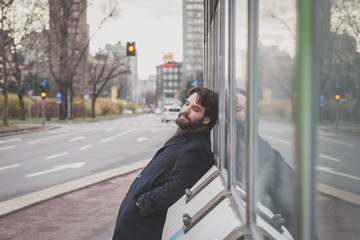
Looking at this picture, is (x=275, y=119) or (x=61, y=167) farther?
(x=61, y=167)

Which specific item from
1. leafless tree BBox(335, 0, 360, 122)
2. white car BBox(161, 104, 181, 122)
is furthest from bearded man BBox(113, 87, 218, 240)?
white car BBox(161, 104, 181, 122)

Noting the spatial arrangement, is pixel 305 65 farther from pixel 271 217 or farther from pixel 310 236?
pixel 271 217

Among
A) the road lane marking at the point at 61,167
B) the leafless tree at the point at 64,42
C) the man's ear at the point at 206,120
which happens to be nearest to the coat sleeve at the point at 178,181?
the man's ear at the point at 206,120

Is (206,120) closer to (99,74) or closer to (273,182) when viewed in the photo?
(273,182)

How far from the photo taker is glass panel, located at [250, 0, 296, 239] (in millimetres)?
1370

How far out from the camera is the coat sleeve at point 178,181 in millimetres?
2527

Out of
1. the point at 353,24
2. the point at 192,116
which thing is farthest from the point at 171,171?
the point at 353,24

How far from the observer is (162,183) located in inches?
107

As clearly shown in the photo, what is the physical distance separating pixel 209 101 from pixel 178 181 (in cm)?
58

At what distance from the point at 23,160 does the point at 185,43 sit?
144 metres

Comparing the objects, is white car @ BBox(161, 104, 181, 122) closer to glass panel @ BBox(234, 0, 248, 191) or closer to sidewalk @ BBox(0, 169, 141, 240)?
sidewalk @ BBox(0, 169, 141, 240)

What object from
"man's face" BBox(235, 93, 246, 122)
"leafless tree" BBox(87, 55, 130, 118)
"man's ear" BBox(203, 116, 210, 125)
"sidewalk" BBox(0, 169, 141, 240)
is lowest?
"sidewalk" BBox(0, 169, 141, 240)

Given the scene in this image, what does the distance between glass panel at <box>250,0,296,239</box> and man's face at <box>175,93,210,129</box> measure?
856 mm

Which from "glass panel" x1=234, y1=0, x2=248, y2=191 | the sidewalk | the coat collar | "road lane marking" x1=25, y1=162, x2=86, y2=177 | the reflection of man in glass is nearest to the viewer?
the reflection of man in glass
